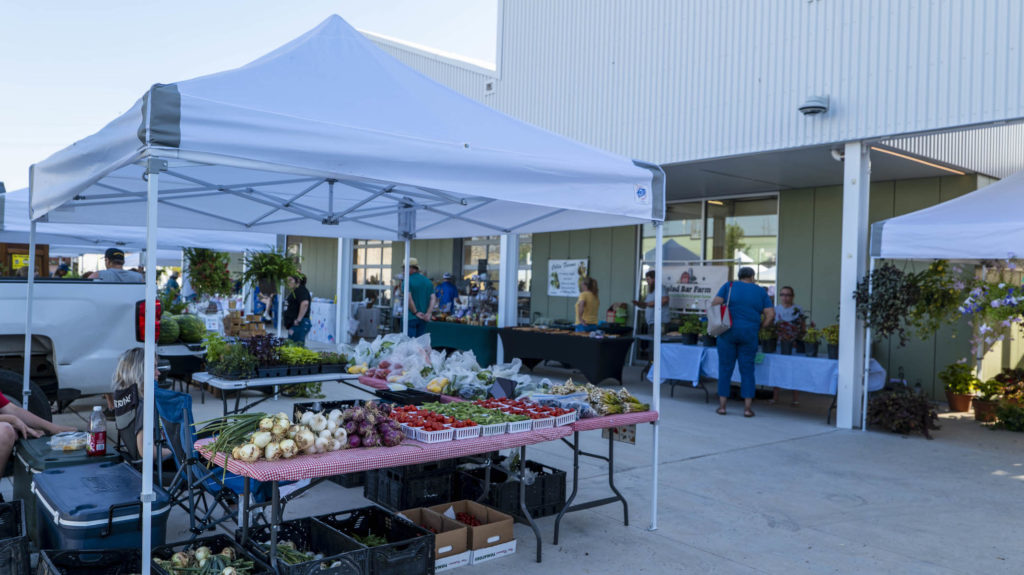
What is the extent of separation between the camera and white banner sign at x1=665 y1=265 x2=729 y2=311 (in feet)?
39.5

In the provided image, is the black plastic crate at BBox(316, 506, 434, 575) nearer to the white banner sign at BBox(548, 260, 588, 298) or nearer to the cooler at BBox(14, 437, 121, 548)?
the cooler at BBox(14, 437, 121, 548)

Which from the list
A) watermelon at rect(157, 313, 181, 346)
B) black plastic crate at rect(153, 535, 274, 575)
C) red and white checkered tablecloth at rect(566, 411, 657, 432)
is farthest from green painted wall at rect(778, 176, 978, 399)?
black plastic crate at rect(153, 535, 274, 575)

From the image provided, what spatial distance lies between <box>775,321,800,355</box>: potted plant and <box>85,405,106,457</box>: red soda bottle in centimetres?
717

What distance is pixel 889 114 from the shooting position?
7.62m

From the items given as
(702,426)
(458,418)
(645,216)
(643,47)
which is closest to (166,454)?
(458,418)

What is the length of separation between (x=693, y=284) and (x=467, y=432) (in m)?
9.26

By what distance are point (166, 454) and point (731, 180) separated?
8601mm

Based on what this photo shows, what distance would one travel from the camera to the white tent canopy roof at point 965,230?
6766 mm

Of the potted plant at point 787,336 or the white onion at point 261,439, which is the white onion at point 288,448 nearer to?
the white onion at point 261,439

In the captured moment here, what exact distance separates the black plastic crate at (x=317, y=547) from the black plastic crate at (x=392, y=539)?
76 millimetres

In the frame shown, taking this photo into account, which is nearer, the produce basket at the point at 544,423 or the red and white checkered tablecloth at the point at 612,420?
the produce basket at the point at 544,423

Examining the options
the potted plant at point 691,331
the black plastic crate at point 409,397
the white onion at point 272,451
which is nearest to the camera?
the white onion at point 272,451

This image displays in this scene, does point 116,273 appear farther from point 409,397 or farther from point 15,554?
point 15,554

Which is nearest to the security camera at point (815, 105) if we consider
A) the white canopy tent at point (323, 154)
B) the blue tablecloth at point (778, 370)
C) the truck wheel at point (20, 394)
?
the blue tablecloth at point (778, 370)
